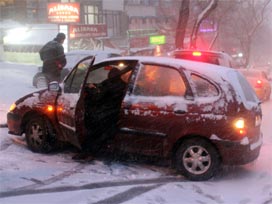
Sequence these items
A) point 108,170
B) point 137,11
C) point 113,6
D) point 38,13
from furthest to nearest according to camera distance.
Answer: point 137,11 → point 113,6 → point 38,13 → point 108,170

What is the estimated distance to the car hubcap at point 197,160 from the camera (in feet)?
21.4

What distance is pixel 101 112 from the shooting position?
7184mm

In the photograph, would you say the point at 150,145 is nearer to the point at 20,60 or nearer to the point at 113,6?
the point at 20,60

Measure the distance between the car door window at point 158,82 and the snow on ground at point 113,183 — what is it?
1122 mm

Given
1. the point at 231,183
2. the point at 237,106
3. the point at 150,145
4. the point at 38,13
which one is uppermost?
the point at 38,13

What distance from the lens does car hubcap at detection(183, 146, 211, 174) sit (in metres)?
6.52

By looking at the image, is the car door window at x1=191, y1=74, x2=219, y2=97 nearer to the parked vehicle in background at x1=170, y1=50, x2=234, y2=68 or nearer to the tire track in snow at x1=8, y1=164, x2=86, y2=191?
the tire track in snow at x1=8, y1=164, x2=86, y2=191

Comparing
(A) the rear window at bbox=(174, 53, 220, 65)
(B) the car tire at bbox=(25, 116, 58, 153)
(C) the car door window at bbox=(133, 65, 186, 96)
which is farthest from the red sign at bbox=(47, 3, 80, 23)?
(C) the car door window at bbox=(133, 65, 186, 96)

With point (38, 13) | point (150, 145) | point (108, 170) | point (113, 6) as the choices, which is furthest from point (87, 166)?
point (113, 6)

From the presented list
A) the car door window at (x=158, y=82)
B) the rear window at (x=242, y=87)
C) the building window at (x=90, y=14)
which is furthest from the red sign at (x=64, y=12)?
the rear window at (x=242, y=87)

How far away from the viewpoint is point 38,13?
36500 millimetres

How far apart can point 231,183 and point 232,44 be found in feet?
163

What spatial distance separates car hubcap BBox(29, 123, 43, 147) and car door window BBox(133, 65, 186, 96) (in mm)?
1740

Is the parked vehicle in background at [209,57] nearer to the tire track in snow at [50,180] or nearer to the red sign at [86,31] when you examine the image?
the tire track in snow at [50,180]
